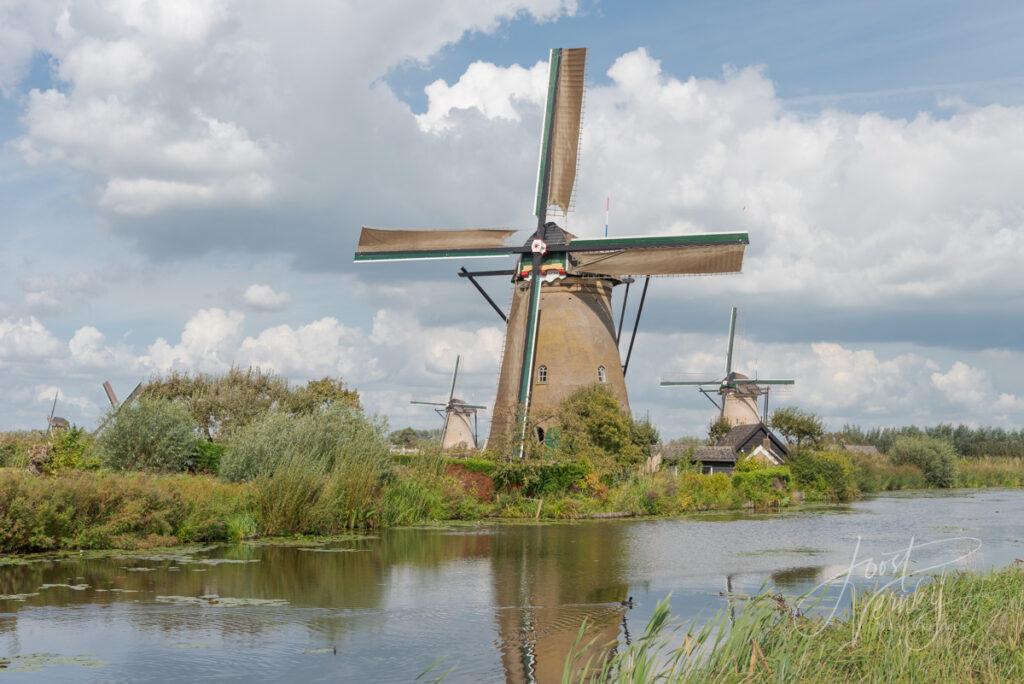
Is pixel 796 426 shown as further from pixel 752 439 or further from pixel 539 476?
pixel 539 476

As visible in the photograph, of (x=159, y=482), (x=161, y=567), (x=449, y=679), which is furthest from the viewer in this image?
(x=159, y=482)

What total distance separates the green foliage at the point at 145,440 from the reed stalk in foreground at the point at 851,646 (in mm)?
15812

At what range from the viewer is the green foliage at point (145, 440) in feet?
72.2

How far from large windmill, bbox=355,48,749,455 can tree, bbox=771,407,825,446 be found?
62.9ft

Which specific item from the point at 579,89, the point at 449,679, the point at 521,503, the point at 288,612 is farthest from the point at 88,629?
the point at 579,89

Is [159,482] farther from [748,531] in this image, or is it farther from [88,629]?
[748,531]

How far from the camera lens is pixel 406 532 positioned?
19.5 meters

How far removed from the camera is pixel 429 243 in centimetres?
3028

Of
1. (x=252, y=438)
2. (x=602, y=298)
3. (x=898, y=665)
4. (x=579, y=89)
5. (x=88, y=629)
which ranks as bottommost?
(x=88, y=629)

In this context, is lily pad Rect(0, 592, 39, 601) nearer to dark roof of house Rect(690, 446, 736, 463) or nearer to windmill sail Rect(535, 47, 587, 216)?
windmill sail Rect(535, 47, 587, 216)

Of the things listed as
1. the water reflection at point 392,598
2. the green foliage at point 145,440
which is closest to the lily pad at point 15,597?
the water reflection at point 392,598

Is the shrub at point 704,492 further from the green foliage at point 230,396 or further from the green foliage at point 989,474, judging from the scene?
the green foliage at point 989,474

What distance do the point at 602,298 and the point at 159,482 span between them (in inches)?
667

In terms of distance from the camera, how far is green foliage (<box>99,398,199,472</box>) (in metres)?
22.0
